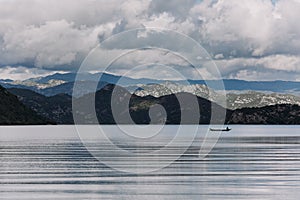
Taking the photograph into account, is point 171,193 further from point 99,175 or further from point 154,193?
point 99,175

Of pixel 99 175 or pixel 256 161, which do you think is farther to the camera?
pixel 256 161

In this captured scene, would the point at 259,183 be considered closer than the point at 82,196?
No

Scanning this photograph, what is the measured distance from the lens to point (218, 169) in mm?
111750

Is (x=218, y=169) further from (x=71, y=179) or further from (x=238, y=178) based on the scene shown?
(x=71, y=179)

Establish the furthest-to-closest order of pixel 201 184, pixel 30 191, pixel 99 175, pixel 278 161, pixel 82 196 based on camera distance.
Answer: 1. pixel 278 161
2. pixel 99 175
3. pixel 201 184
4. pixel 30 191
5. pixel 82 196

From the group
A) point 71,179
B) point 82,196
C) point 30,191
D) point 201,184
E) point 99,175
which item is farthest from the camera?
point 99,175

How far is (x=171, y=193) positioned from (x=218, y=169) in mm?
35250

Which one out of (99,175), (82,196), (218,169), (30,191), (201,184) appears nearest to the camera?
(82,196)

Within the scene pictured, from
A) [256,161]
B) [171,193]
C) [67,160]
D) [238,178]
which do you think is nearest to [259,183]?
[238,178]

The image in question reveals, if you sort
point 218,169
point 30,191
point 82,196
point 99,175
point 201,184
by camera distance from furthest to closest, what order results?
1. point 218,169
2. point 99,175
3. point 201,184
4. point 30,191
5. point 82,196

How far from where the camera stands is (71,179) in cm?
9438

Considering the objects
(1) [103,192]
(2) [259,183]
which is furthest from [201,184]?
(1) [103,192]

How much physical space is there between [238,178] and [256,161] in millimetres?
36435

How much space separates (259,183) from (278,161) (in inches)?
1691
